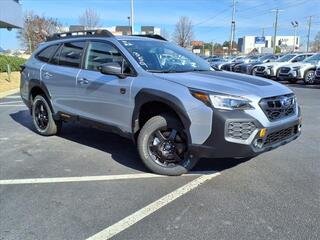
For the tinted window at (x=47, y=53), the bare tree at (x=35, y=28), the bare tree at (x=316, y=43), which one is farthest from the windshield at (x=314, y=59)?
Result: the bare tree at (x=316, y=43)

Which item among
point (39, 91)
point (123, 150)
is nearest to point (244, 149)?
point (123, 150)

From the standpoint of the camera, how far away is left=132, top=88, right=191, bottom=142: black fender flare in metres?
4.64

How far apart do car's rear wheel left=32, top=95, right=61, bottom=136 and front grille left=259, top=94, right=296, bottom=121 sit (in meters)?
4.09

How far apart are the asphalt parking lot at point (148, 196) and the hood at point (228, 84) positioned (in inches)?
43.0

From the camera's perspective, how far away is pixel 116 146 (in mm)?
6672

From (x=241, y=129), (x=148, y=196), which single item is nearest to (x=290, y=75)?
(x=241, y=129)

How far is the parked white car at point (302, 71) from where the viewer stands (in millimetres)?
20406

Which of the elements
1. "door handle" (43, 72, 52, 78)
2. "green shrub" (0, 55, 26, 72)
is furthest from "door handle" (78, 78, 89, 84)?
"green shrub" (0, 55, 26, 72)

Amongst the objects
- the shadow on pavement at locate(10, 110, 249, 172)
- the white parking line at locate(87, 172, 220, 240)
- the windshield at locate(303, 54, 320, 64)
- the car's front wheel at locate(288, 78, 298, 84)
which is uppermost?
the windshield at locate(303, 54, 320, 64)

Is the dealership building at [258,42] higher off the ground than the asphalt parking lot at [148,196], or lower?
higher

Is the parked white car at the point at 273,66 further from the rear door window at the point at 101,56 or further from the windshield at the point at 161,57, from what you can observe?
the rear door window at the point at 101,56

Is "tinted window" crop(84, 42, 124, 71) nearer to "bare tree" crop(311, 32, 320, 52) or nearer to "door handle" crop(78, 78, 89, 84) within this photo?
"door handle" crop(78, 78, 89, 84)

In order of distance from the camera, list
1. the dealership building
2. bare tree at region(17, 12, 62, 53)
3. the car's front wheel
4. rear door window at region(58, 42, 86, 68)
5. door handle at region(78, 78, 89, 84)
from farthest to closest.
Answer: the dealership building
bare tree at region(17, 12, 62, 53)
the car's front wheel
rear door window at region(58, 42, 86, 68)
door handle at region(78, 78, 89, 84)

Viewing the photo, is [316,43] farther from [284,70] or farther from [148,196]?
[148,196]
